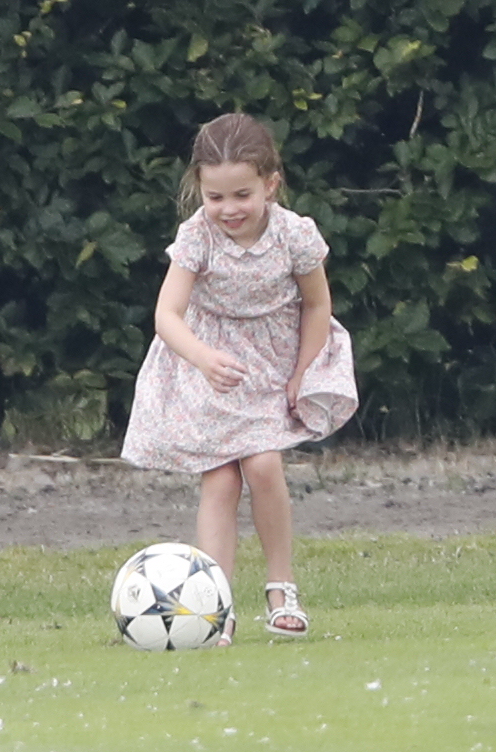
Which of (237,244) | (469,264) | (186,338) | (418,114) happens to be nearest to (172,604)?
(186,338)

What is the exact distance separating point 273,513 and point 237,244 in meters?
0.91

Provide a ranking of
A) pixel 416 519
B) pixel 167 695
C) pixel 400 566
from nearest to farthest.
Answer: pixel 167 695
pixel 400 566
pixel 416 519

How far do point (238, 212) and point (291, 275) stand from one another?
1.03 ft

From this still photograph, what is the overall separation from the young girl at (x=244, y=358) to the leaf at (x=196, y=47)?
332cm

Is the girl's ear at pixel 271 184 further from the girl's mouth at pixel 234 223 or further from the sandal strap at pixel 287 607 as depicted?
the sandal strap at pixel 287 607

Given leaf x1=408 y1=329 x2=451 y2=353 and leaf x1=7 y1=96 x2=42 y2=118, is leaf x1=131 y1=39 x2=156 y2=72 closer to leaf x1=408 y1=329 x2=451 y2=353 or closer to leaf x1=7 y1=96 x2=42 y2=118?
leaf x1=7 y1=96 x2=42 y2=118

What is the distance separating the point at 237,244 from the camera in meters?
5.95

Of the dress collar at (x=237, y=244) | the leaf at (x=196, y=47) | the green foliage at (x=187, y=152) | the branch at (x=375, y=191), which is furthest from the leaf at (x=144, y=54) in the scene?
the dress collar at (x=237, y=244)

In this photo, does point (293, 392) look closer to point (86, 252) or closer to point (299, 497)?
point (299, 497)

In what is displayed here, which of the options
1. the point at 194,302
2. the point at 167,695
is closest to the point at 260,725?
the point at 167,695

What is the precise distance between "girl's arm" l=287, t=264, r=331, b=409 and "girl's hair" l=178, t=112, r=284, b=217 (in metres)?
0.39

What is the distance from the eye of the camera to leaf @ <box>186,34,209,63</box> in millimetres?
9242

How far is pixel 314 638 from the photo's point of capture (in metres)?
5.79

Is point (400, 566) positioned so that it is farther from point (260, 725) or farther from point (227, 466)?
point (260, 725)
